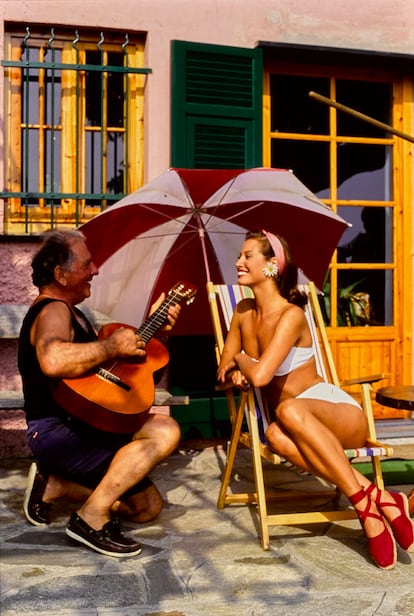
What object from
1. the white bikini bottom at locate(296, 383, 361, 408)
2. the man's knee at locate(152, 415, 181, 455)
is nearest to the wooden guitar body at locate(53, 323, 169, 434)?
the man's knee at locate(152, 415, 181, 455)

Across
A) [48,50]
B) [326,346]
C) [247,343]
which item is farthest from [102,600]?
[48,50]

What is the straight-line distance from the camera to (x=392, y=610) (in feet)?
8.68

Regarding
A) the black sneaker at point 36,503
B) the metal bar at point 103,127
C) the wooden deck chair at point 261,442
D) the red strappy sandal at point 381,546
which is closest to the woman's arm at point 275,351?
the wooden deck chair at point 261,442

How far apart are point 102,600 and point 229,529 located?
1.04 metres

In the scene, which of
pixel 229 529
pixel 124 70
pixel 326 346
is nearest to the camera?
pixel 229 529

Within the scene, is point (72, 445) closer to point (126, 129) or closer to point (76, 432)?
point (76, 432)

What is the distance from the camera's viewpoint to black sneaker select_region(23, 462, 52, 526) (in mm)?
3734

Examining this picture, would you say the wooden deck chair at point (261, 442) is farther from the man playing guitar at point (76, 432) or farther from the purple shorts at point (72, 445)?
the purple shorts at point (72, 445)

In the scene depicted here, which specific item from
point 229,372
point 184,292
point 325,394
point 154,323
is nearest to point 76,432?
point 154,323

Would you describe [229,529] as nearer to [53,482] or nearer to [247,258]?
[53,482]

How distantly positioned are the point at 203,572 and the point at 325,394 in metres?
1.02

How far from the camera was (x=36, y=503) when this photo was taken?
148 inches

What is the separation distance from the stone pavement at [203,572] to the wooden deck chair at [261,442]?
11 centimetres

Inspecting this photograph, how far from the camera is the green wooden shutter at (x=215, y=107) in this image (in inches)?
220
